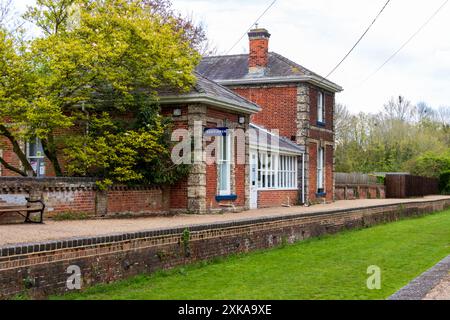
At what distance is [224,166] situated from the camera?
21.4 metres

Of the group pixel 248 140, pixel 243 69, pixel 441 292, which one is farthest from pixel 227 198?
pixel 441 292

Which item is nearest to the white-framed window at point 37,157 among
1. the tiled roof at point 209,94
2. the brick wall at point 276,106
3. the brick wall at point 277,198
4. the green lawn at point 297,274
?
the tiled roof at point 209,94

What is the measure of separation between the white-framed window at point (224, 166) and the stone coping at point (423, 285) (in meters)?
10.2

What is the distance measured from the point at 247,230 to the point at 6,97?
6.89 metres

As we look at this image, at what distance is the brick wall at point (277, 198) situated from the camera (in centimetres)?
2562

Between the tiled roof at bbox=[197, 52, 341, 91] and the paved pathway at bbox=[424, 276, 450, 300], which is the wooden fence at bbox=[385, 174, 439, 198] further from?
the paved pathway at bbox=[424, 276, 450, 300]

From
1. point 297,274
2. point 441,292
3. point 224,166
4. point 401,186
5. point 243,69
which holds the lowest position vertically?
point 297,274

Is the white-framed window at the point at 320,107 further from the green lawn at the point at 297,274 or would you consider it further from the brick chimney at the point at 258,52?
the green lawn at the point at 297,274

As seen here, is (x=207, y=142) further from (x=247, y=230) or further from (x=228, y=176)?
(x=247, y=230)

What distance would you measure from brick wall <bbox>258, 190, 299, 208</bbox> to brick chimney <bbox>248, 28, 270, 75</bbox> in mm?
5752

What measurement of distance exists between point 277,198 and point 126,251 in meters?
16.1

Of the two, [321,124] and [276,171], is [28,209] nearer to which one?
[276,171]

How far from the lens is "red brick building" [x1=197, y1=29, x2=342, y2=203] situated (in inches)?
1153

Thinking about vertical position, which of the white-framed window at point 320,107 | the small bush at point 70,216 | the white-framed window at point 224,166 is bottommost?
the small bush at point 70,216
